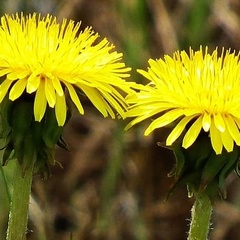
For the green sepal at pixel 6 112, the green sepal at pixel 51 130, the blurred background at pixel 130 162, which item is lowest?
the green sepal at pixel 51 130

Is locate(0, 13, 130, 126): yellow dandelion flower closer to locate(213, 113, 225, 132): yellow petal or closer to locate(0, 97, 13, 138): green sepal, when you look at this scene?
locate(0, 97, 13, 138): green sepal

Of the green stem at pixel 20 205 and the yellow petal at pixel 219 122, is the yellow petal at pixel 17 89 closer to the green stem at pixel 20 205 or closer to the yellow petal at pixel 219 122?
the green stem at pixel 20 205

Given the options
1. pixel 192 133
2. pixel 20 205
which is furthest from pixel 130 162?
pixel 192 133

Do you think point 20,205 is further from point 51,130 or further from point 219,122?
point 219,122

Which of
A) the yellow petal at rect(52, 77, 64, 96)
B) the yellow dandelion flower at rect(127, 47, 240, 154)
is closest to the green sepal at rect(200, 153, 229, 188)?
the yellow dandelion flower at rect(127, 47, 240, 154)

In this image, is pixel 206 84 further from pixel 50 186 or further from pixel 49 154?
pixel 50 186

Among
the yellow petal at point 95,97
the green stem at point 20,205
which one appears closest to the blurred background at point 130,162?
the green stem at point 20,205

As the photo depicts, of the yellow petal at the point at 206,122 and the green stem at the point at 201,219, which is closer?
the yellow petal at the point at 206,122
